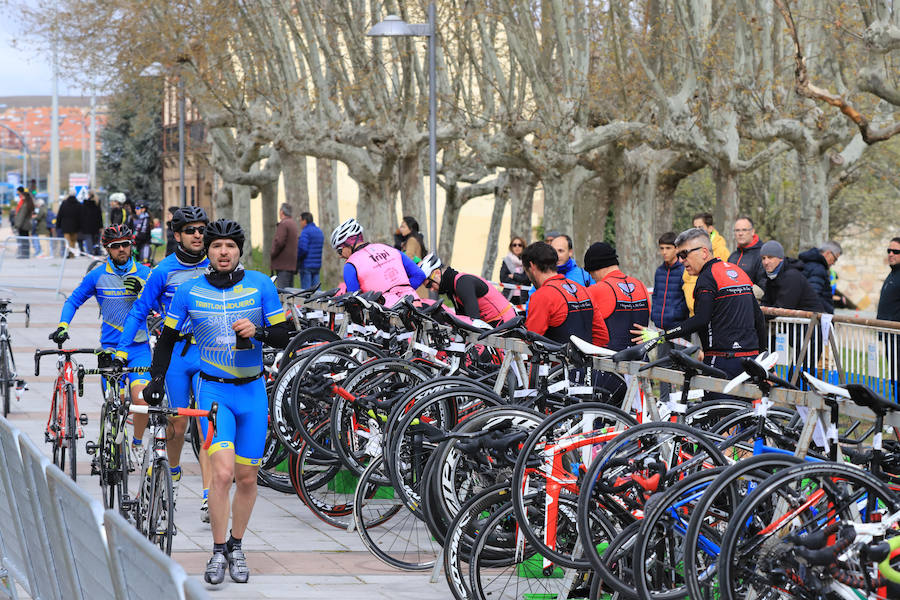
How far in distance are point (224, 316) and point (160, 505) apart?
3.44ft

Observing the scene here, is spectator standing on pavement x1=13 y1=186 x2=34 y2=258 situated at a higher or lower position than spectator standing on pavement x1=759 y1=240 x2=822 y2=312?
higher

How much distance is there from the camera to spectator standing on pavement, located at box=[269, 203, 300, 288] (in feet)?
88.4

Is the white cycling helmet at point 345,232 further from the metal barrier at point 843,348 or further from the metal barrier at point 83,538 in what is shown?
the metal barrier at point 83,538

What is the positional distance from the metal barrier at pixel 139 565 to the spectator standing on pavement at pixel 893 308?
33.9 feet

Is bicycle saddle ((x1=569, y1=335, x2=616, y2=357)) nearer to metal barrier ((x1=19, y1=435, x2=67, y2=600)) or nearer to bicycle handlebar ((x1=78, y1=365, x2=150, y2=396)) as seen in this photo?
metal barrier ((x1=19, y1=435, x2=67, y2=600))

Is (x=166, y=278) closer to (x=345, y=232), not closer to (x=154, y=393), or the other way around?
(x=154, y=393)

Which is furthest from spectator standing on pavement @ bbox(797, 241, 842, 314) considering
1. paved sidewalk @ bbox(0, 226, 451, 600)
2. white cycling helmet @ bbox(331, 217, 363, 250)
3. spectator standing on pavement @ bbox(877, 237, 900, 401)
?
paved sidewalk @ bbox(0, 226, 451, 600)

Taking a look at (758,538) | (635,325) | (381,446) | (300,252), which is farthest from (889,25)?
(300,252)

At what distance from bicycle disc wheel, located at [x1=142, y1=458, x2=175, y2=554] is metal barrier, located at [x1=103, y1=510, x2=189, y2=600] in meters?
3.25

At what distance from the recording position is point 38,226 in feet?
168

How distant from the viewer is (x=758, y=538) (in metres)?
4.83

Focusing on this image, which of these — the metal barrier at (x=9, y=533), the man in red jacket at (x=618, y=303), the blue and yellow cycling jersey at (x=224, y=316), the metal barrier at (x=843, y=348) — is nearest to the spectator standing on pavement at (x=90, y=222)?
the metal barrier at (x=843, y=348)

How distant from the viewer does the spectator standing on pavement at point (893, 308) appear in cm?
1312

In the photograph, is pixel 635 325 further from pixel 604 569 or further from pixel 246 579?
pixel 604 569
